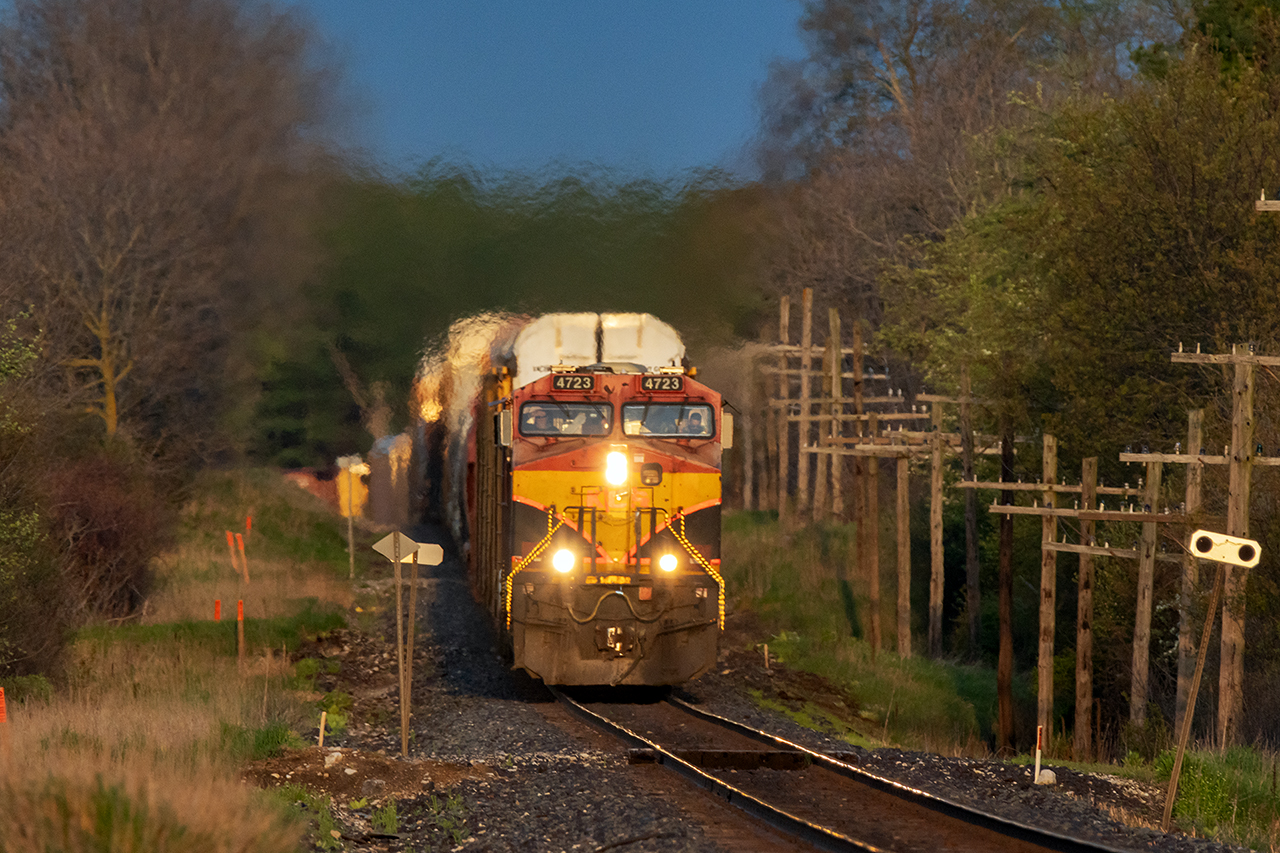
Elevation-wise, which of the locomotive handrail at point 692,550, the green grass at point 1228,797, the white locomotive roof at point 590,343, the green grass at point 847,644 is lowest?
the green grass at point 847,644

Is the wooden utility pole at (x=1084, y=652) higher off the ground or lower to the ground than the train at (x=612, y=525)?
lower

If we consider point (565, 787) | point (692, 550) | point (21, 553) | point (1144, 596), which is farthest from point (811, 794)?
point (21, 553)

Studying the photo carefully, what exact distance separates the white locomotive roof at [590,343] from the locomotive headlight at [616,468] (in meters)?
3.09

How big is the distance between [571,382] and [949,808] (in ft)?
27.6

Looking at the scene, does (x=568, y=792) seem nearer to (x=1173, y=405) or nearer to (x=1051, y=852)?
(x=1051, y=852)

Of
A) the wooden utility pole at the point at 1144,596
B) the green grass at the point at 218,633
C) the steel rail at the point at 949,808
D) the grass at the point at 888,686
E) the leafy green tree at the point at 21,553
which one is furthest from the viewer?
the green grass at the point at 218,633

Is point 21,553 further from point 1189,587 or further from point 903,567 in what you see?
point 903,567

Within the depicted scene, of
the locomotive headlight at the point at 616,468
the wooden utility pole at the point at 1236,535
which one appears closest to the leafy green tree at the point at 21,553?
the locomotive headlight at the point at 616,468

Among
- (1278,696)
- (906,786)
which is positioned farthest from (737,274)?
(906,786)

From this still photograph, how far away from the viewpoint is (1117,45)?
199 ft

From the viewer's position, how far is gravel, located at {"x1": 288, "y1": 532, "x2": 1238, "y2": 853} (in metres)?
12.5

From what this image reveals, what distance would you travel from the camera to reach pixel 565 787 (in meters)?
14.4

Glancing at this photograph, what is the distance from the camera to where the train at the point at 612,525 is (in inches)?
754

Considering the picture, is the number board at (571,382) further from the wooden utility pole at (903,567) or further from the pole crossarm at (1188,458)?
the wooden utility pole at (903,567)
